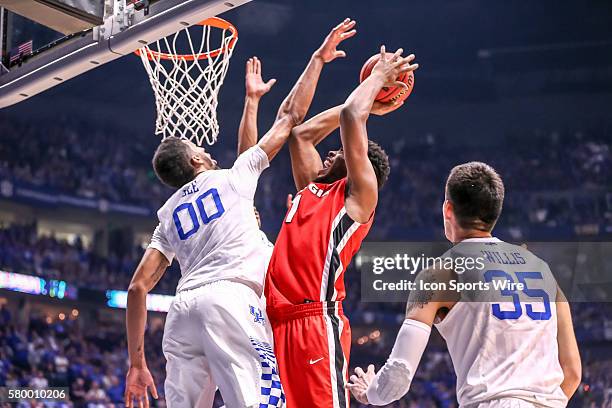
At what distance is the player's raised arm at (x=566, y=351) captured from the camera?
9.61 feet

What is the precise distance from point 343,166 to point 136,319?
1.46 meters

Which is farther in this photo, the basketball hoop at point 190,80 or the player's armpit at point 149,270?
the basketball hoop at point 190,80

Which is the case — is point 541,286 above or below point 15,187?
below

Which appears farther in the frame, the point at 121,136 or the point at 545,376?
the point at 121,136

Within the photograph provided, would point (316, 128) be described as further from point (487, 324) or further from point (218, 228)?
point (487, 324)

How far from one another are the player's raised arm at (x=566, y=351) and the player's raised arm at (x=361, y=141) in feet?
3.98

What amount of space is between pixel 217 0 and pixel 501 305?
9.11 ft

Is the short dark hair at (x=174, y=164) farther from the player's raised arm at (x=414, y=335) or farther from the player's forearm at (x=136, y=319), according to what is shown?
the player's raised arm at (x=414, y=335)

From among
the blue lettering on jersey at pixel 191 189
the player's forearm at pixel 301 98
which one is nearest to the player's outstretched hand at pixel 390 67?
the player's forearm at pixel 301 98

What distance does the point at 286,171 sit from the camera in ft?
80.1

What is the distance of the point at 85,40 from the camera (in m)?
5.40

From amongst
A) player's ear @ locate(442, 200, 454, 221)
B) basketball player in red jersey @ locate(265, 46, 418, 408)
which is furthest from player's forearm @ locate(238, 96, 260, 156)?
player's ear @ locate(442, 200, 454, 221)

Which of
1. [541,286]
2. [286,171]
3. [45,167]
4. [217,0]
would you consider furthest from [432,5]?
[541,286]

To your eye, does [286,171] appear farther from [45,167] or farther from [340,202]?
[340,202]
